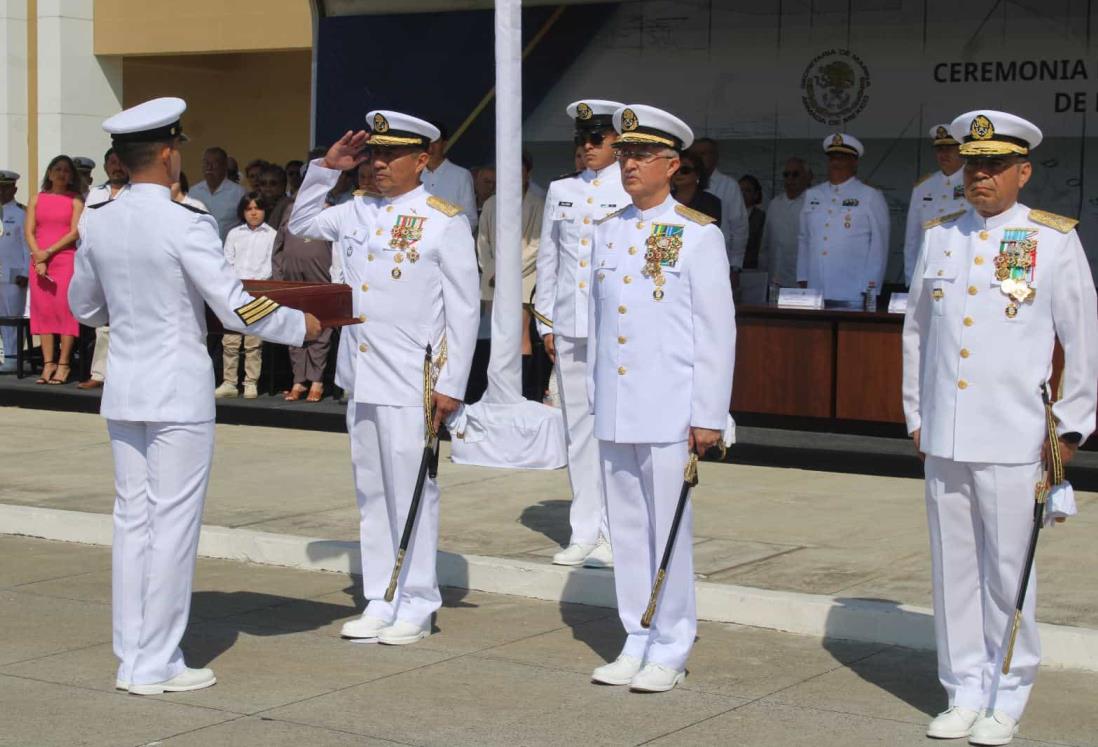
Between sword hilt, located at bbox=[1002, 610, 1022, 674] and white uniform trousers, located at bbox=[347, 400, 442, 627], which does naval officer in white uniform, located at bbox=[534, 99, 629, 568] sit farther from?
sword hilt, located at bbox=[1002, 610, 1022, 674]

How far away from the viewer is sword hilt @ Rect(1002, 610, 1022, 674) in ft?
18.3

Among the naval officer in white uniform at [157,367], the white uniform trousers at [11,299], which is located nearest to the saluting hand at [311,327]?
the naval officer in white uniform at [157,367]

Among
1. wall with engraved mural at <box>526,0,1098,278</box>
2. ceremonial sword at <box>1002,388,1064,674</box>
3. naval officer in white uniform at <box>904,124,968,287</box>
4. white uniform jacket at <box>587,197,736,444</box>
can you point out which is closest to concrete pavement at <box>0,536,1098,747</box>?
ceremonial sword at <box>1002,388,1064,674</box>

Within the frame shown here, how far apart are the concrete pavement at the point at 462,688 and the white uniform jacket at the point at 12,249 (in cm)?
883

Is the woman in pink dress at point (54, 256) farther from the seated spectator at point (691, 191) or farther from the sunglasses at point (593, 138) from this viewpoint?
the sunglasses at point (593, 138)

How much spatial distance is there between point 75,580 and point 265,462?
333 centimetres

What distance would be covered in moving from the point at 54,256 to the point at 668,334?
9.72 meters

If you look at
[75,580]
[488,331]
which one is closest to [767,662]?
[75,580]

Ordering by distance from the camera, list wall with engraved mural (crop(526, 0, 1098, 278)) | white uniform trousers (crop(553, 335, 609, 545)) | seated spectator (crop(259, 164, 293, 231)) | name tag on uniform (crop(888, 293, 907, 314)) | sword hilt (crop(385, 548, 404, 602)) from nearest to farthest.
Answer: sword hilt (crop(385, 548, 404, 602)), white uniform trousers (crop(553, 335, 609, 545)), name tag on uniform (crop(888, 293, 907, 314)), wall with engraved mural (crop(526, 0, 1098, 278)), seated spectator (crop(259, 164, 293, 231))

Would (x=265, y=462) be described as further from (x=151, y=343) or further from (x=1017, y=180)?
(x=1017, y=180)

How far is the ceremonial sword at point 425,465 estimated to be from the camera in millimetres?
6914

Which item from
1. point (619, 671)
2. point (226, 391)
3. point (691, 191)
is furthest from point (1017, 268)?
point (226, 391)

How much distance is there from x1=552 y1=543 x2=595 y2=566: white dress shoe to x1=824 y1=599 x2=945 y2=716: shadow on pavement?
139cm

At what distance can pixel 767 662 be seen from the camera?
670cm
